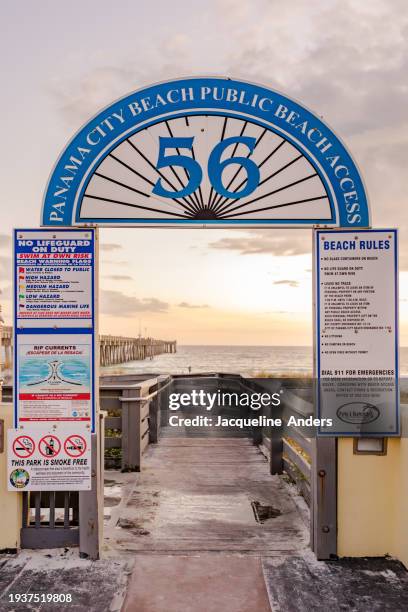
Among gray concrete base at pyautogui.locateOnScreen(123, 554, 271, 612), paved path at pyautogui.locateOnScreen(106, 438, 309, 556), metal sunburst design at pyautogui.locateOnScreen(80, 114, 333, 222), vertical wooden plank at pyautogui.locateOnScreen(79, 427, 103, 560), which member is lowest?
paved path at pyautogui.locateOnScreen(106, 438, 309, 556)

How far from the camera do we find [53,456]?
452cm

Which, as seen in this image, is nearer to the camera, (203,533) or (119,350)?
(203,533)

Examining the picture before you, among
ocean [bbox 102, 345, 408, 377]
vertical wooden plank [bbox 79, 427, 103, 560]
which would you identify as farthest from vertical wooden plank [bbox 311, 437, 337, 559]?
ocean [bbox 102, 345, 408, 377]

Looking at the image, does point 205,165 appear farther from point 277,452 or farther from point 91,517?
point 277,452

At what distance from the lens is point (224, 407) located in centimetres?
1647

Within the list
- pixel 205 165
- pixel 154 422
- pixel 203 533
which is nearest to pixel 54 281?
pixel 205 165

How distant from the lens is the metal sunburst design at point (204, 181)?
4500 mm

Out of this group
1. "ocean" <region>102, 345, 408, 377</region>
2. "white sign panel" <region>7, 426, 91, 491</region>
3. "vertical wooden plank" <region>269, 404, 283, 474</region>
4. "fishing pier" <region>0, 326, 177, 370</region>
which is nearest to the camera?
"white sign panel" <region>7, 426, 91, 491</region>

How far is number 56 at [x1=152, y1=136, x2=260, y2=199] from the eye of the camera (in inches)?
177

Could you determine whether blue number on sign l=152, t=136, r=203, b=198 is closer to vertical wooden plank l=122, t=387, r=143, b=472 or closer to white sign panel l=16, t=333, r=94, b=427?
white sign panel l=16, t=333, r=94, b=427

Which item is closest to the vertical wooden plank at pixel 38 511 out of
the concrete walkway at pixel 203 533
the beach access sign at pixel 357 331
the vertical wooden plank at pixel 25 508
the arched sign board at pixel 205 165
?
the vertical wooden plank at pixel 25 508

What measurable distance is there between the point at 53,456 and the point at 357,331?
2802 millimetres

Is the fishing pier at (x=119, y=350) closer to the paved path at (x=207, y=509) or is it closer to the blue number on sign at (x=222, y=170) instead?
the paved path at (x=207, y=509)

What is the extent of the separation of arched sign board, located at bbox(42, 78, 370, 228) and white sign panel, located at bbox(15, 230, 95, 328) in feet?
0.70
